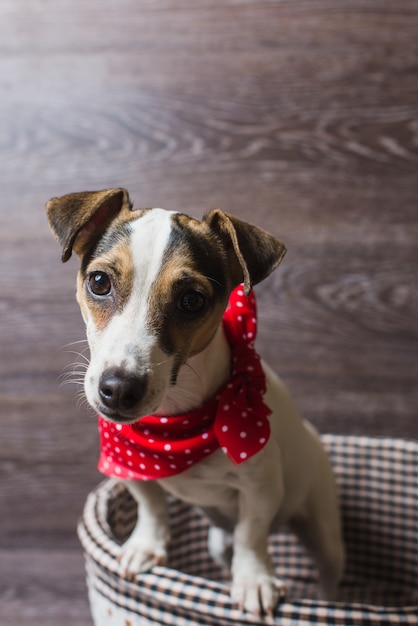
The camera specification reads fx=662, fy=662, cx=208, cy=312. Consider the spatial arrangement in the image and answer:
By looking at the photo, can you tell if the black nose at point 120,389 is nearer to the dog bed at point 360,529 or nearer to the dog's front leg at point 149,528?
the dog's front leg at point 149,528

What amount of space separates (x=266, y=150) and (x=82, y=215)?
35.3 inches

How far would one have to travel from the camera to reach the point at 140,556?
1.15m

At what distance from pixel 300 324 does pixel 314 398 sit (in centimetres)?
22

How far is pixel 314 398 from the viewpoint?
190cm

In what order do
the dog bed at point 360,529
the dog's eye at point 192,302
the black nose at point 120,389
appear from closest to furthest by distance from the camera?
the black nose at point 120,389 → the dog's eye at point 192,302 → the dog bed at point 360,529

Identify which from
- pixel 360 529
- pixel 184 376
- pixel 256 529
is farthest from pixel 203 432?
pixel 360 529

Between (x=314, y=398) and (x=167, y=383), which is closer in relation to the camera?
(x=167, y=383)

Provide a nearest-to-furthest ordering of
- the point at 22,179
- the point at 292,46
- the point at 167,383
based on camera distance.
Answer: the point at 167,383 → the point at 292,46 → the point at 22,179

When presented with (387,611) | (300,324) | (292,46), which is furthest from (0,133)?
(387,611)

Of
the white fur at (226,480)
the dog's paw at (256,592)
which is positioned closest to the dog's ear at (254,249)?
the white fur at (226,480)

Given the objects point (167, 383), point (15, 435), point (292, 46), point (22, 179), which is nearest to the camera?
point (167, 383)

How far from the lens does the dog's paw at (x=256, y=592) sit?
1.04m

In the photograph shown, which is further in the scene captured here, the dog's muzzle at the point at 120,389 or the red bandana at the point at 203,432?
the red bandana at the point at 203,432

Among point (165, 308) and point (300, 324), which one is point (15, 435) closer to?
point (300, 324)
